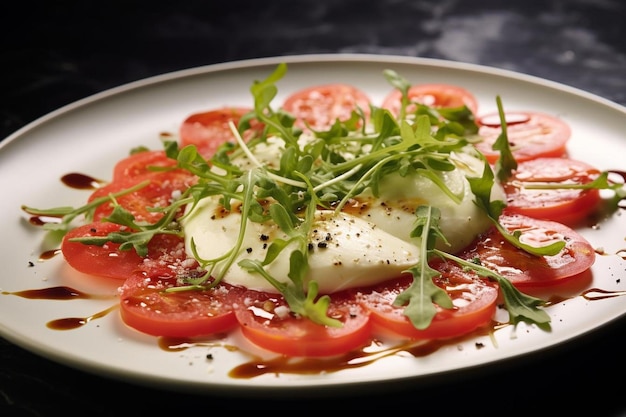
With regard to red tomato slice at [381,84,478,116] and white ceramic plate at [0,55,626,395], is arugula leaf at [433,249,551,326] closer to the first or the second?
white ceramic plate at [0,55,626,395]

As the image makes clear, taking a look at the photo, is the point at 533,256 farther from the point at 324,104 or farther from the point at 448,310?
the point at 324,104

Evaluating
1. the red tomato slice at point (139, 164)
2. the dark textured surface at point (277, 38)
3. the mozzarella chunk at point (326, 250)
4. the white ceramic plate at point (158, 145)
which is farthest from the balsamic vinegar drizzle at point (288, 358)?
the dark textured surface at point (277, 38)

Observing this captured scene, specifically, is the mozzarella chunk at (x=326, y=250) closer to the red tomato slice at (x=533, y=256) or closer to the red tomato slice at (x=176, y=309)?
the red tomato slice at (x=176, y=309)

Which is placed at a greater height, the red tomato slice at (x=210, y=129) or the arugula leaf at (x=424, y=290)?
the red tomato slice at (x=210, y=129)

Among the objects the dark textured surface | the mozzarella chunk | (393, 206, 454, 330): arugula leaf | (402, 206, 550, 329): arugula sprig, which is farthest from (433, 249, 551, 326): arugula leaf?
the dark textured surface

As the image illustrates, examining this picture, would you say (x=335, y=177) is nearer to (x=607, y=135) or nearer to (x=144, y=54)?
(x=607, y=135)

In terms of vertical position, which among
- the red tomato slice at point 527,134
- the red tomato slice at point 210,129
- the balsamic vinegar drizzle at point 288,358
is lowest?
the balsamic vinegar drizzle at point 288,358

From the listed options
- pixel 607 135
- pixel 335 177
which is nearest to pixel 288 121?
pixel 335 177
